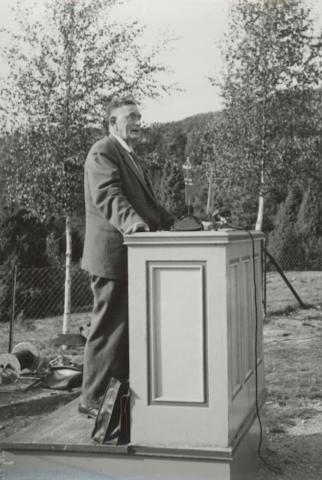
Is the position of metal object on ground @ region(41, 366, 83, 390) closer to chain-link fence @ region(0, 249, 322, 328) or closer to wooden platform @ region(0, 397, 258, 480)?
wooden platform @ region(0, 397, 258, 480)

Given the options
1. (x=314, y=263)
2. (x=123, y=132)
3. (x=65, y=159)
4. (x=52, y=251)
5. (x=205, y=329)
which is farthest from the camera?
(x=314, y=263)

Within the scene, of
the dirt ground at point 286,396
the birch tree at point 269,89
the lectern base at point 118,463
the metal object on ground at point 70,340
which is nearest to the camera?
the lectern base at point 118,463

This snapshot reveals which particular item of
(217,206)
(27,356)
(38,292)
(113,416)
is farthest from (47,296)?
(113,416)

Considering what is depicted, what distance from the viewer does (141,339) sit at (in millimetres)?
2994

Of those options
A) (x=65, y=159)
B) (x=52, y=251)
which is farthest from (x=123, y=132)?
(x=52, y=251)

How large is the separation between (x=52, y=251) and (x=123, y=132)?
8.27 m

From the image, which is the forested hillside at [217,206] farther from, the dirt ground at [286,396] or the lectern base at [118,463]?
the lectern base at [118,463]

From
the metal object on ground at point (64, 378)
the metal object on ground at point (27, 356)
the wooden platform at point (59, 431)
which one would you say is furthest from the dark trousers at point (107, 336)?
the metal object on ground at point (27, 356)

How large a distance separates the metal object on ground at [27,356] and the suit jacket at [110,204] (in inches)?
144

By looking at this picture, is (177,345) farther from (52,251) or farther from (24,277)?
(52,251)

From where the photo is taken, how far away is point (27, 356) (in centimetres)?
688

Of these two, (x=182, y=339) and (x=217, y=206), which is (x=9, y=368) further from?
(x=217, y=206)

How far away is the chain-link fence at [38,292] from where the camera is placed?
1023cm

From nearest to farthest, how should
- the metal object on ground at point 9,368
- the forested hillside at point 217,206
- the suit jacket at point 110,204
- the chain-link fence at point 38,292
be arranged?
the suit jacket at point 110,204
the metal object on ground at point 9,368
the chain-link fence at point 38,292
the forested hillside at point 217,206
